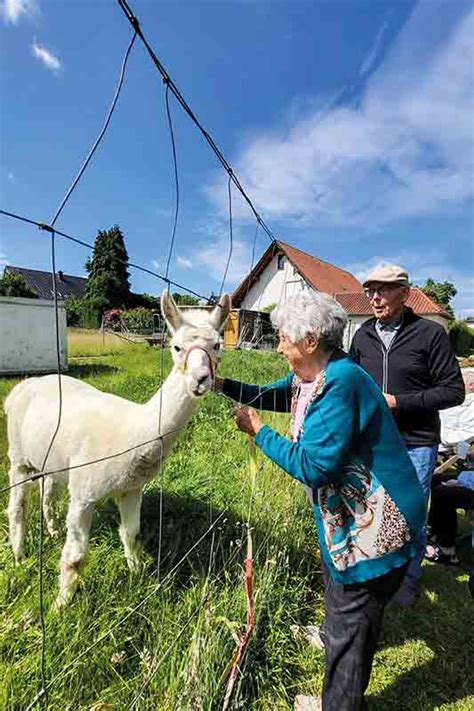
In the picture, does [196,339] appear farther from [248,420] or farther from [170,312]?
[248,420]

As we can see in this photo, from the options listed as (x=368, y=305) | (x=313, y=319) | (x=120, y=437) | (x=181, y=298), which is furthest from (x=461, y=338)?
(x=313, y=319)

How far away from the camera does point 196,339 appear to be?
A: 2.22 metres

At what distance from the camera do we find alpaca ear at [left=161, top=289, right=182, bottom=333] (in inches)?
88.7

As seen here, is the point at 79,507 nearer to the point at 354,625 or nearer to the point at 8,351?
the point at 354,625

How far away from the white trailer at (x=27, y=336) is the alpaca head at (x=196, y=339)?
9.27 metres

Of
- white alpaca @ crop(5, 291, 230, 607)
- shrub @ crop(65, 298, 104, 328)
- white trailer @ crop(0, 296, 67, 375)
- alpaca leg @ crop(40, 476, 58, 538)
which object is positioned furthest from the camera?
shrub @ crop(65, 298, 104, 328)

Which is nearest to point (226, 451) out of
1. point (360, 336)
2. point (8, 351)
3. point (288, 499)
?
point (288, 499)

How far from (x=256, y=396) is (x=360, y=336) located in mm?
1008

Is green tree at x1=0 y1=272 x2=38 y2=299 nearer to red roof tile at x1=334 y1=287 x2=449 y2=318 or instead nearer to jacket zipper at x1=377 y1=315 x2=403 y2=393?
red roof tile at x1=334 y1=287 x2=449 y2=318

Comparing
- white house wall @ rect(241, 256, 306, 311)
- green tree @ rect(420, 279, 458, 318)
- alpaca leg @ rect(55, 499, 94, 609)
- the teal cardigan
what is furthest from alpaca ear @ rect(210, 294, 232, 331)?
green tree @ rect(420, 279, 458, 318)

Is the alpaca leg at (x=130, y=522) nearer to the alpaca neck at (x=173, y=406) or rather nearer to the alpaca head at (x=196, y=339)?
the alpaca neck at (x=173, y=406)

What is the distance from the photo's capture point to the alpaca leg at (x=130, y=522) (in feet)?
8.57

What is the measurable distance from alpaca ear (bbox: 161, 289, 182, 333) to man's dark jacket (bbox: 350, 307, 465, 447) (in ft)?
4.67

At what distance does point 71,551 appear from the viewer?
2.29 m
